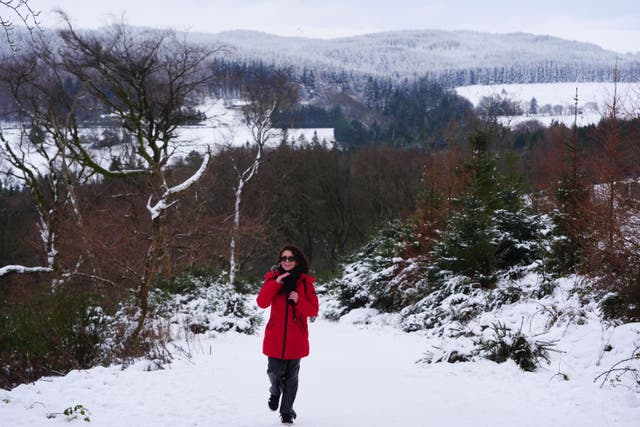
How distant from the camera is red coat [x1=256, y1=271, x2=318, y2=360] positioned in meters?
5.08

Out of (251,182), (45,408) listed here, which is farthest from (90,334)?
(251,182)

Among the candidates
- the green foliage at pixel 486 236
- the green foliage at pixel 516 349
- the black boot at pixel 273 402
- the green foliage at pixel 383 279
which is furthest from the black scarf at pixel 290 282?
the green foliage at pixel 383 279

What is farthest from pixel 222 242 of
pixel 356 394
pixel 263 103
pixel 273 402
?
pixel 273 402

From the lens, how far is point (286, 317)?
5.12 meters

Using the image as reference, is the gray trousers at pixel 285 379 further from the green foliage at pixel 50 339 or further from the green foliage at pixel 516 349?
the green foliage at pixel 50 339

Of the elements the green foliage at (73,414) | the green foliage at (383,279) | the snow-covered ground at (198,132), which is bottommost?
the green foliage at (383,279)

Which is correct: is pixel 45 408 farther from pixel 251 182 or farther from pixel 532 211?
pixel 251 182

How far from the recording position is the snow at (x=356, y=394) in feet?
16.7

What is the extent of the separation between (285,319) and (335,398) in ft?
6.05

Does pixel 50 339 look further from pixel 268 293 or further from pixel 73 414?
pixel 268 293

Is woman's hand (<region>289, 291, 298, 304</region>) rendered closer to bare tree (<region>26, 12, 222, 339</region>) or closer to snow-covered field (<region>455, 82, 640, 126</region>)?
bare tree (<region>26, 12, 222, 339</region>)

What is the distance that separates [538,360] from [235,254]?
63.3 feet

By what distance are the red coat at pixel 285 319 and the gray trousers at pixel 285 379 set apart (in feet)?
0.34

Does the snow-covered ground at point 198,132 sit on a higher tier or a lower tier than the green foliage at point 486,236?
higher
